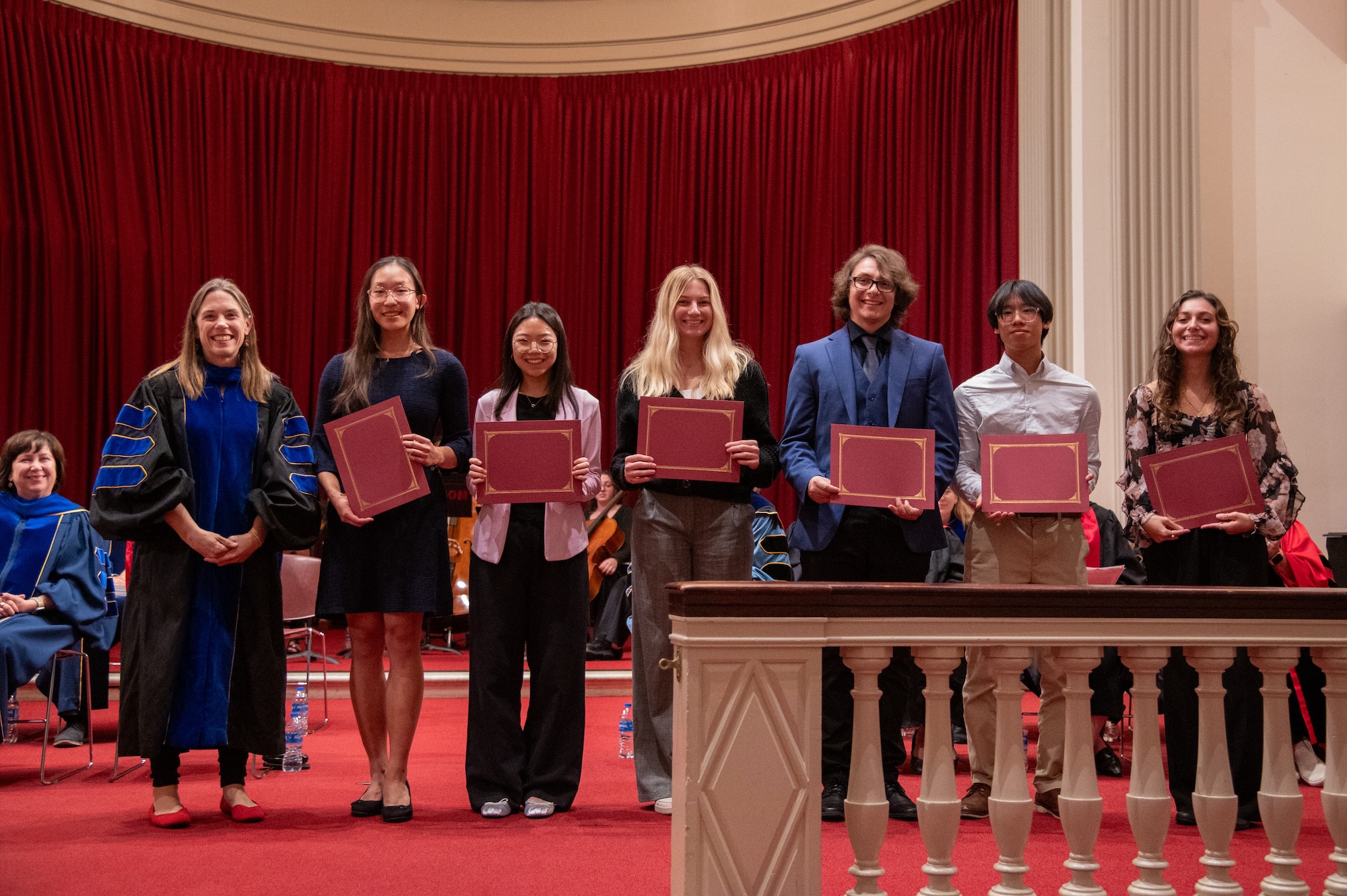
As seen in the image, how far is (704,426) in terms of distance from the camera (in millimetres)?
3449

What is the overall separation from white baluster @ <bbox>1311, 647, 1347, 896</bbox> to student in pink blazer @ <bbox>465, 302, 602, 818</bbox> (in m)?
1.99

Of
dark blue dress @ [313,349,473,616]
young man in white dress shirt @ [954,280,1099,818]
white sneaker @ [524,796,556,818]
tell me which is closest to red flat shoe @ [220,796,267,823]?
dark blue dress @ [313,349,473,616]

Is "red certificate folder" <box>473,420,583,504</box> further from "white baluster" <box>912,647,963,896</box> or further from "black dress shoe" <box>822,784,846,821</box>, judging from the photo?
"white baluster" <box>912,647,963,896</box>

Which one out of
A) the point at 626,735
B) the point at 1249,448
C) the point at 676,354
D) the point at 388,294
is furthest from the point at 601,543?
the point at 1249,448

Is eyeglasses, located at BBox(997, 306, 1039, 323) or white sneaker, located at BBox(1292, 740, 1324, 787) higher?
eyeglasses, located at BBox(997, 306, 1039, 323)

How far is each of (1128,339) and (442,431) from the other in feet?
13.1

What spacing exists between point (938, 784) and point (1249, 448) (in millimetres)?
1808

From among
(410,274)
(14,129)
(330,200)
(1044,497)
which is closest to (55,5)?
(14,129)

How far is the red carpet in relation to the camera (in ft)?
9.07

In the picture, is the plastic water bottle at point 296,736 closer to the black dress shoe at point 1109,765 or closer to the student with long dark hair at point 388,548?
the student with long dark hair at point 388,548

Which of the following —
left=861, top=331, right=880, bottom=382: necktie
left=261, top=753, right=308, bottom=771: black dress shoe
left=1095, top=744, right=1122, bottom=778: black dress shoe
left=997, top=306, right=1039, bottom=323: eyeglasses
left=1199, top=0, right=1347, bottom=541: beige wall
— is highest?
left=1199, top=0, right=1347, bottom=541: beige wall

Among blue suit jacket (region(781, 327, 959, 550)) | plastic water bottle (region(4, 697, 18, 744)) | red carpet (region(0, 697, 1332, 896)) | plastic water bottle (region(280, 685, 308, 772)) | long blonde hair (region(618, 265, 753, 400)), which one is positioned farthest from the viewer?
plastic water bottle (region(4, 697, 18, 744))

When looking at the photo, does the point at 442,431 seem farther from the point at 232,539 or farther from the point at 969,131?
the point at 969,131

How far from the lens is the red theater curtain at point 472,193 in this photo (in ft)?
27.3
